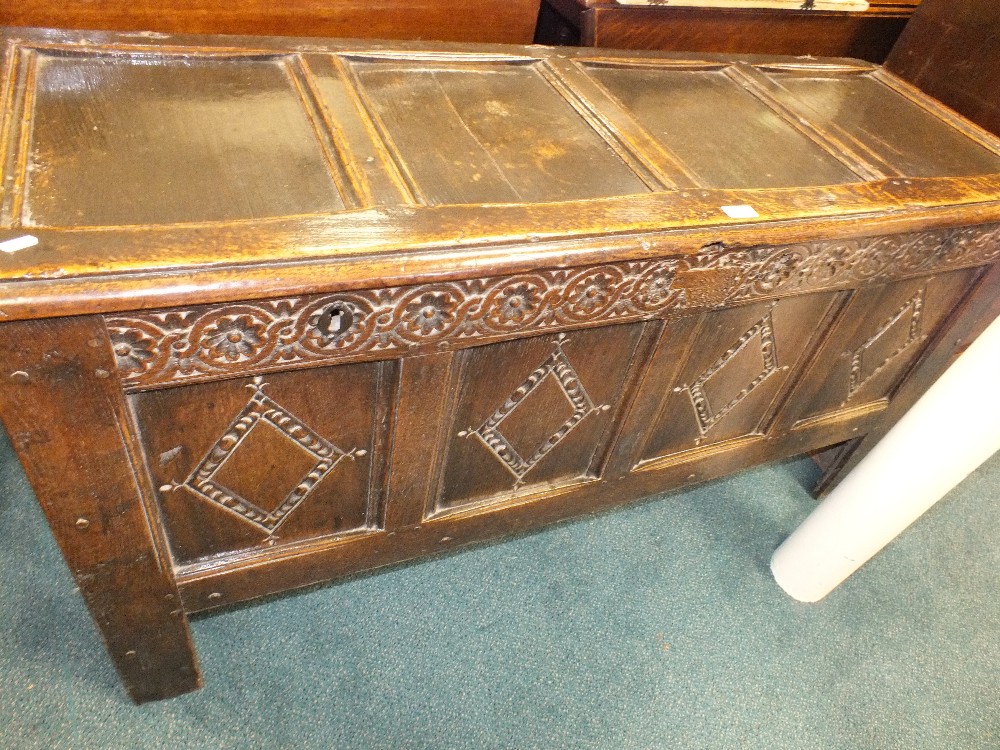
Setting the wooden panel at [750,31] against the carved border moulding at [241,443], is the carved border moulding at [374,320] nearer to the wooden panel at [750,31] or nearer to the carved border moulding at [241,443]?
the carved border moulding at [241,443]

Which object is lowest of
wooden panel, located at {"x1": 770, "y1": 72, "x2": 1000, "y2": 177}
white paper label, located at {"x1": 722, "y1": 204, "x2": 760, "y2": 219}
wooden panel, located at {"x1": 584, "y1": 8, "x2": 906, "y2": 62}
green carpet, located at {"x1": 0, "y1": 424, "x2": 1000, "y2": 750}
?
green carpet, located at {"x1": 0, "y1": 424, "x2": 1000, "y2": 750}

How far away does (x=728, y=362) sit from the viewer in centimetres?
125

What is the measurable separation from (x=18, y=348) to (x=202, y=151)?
0.35m

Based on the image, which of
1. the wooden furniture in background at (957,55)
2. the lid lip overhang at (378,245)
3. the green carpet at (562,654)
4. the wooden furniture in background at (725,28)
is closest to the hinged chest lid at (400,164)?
the lid lip overhang at (378,245)

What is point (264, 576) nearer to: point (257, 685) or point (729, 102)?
point (257, 685)

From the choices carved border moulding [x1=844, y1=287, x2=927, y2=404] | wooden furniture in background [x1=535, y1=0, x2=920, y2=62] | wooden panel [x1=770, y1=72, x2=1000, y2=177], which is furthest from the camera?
wooden furniture in background [x1=535, y1=0, x2=920, y2=62]

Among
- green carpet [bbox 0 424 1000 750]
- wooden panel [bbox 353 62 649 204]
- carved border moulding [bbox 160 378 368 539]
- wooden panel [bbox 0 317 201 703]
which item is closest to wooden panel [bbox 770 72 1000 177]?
wooden panel [bbox 353 62 649 204]

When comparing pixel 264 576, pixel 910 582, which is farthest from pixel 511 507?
pixel 910 582

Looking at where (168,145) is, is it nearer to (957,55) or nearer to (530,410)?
(530,410)

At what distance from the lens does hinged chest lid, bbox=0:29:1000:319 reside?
76cm

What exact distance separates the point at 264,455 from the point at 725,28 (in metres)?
1.56

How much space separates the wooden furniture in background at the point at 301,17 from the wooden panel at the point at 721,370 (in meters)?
0.97

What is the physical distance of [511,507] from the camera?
128cm

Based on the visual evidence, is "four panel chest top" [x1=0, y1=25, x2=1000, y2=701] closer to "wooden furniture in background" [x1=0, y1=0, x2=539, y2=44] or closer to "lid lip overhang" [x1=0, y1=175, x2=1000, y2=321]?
"lid lip overhang" [x1=0, y1=175, x2=1000, y2=321]
